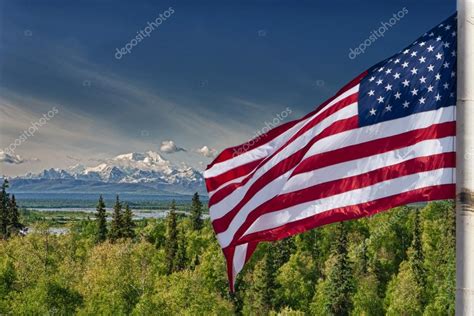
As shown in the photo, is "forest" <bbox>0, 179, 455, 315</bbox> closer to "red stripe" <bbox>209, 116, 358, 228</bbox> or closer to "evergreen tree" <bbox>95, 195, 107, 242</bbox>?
"evergreen tree" <bbox>95, 195, 107, 242</bbox>

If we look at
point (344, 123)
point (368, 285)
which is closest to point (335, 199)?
point (344, 123)

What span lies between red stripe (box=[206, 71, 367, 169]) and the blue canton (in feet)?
1.06

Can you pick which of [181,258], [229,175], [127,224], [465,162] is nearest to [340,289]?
[181,258]

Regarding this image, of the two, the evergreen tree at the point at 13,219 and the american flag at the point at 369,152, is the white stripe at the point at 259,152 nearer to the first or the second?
the american flag at the point at 369,152

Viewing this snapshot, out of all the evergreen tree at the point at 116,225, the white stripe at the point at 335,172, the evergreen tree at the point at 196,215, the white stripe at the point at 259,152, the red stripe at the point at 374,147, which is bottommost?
the white stripe at the point at 335,172

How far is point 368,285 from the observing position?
82.4 meters

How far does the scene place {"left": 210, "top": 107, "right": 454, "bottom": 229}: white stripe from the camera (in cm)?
987

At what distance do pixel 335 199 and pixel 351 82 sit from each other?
7.43ft

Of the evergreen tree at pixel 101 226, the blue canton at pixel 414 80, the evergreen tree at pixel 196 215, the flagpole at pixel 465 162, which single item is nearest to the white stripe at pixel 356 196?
the blue canton at pixel 414 80

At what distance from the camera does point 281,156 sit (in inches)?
466

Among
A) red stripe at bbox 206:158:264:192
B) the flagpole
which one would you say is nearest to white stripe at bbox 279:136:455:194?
the flagpole

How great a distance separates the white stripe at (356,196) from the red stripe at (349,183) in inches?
2.8

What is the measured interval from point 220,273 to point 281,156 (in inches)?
3097

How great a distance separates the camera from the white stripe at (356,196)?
9655 mm
